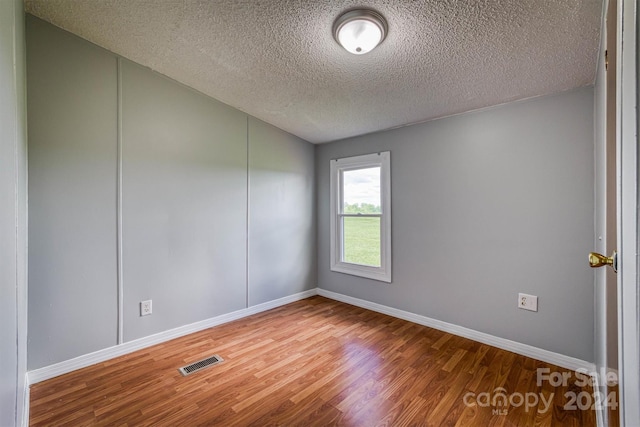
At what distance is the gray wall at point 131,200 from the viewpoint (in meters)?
2.00

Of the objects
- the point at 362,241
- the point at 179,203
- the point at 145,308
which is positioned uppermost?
the point at 179,203

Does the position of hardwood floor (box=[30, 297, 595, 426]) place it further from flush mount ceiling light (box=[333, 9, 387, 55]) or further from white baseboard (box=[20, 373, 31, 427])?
flush mount ceiling light (box=[333, 9, 387, 55])

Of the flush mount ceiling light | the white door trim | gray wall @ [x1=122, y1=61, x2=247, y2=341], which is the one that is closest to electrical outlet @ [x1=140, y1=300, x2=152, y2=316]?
gray wall @ [x1=122, y1=61, x2=247, y2=341]

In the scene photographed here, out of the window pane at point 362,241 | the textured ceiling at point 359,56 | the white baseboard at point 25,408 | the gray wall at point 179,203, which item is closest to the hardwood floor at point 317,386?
→ the white baseboard at point 25,408

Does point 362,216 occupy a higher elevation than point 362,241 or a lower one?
higher

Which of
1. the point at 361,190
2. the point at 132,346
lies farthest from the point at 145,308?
the point at 361,190

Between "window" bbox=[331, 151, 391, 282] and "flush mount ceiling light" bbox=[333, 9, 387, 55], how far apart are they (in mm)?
1515

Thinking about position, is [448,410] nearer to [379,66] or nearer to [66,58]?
[379,66]

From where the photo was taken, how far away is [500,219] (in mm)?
2406

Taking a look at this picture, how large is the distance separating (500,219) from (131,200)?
311cm

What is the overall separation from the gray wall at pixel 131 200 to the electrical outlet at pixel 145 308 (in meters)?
0.04

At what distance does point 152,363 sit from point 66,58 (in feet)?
7.75

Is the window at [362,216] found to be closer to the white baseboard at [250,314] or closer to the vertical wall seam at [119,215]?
the white baseboard at [250,314]

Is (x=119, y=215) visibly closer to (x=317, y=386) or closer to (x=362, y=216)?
(x=317, y=386)
